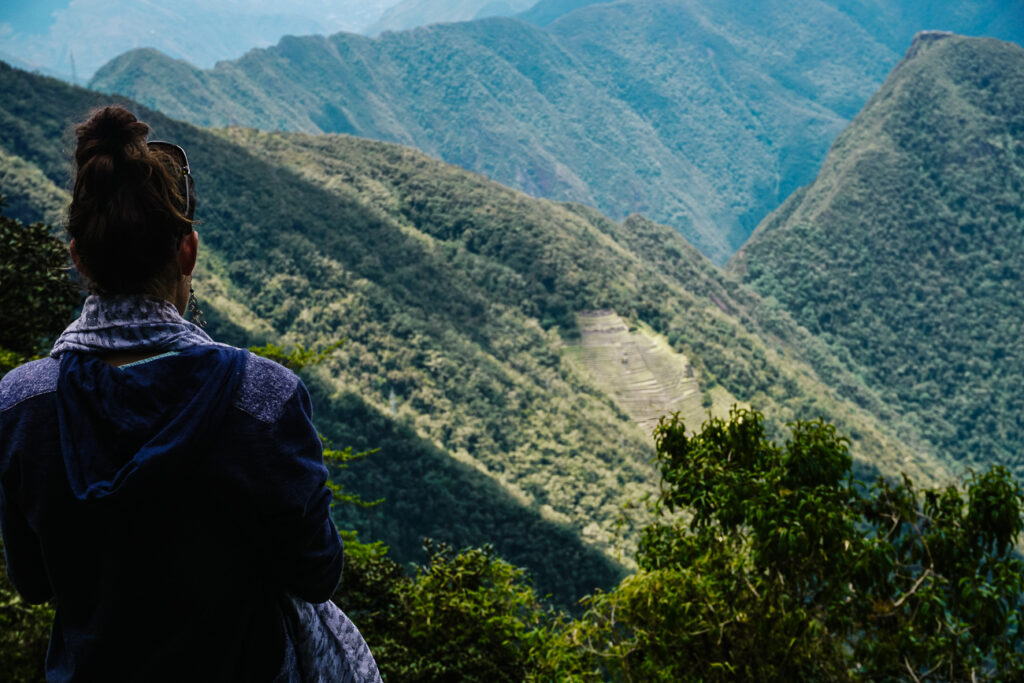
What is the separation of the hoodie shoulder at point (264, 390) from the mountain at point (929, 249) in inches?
3081

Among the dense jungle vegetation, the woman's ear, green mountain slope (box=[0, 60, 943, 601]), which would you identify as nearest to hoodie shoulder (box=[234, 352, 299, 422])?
the woman's ear

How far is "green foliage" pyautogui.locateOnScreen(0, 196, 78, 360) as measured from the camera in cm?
841

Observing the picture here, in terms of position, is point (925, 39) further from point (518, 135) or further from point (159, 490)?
point (159, 490)

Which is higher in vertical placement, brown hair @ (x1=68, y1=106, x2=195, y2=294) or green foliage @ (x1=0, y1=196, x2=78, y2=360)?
brown hair @ (x1=68, y1=106, x2=195, y2=294)

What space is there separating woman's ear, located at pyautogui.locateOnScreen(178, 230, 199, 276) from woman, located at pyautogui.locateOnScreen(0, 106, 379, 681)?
0.03 meters

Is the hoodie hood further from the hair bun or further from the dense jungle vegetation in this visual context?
the dense jungle vegetation

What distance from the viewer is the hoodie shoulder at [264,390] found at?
118 centimetres

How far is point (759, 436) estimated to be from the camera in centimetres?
651

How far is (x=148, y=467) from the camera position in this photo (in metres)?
1.10

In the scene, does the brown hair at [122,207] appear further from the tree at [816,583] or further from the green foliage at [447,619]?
the green foliage at [447,619]

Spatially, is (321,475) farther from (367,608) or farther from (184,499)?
(367,608)

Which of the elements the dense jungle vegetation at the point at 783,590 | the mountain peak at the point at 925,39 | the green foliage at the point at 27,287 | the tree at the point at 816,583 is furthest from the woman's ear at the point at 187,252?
the mountain peak at the point at 925,39

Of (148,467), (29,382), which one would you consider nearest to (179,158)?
(29,382)

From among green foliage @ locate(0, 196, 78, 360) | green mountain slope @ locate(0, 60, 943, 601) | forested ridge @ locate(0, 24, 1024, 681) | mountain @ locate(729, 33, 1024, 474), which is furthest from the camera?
mountain @ locate(729, 33, 1024, 474)
